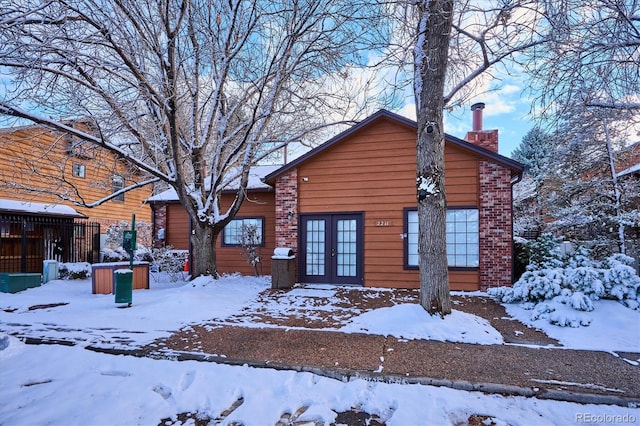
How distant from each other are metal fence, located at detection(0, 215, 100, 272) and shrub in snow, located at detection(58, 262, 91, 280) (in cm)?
233

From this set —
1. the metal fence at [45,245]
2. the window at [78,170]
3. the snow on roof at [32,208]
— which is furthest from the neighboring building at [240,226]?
the window at [78,170]

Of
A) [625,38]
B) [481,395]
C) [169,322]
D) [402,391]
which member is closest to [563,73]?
[625,38]

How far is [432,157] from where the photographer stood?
5.93 metres

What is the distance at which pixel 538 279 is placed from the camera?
6957 mm

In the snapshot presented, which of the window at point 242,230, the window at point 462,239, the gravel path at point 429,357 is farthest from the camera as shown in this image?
the window at point 242,230

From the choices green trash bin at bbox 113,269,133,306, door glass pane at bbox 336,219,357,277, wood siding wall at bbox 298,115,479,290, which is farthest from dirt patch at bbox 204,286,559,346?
green trash bin at bbox 113,269,133,306

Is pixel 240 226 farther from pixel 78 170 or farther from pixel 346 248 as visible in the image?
pixel 78 170

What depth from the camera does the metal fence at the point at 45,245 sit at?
1330 cm

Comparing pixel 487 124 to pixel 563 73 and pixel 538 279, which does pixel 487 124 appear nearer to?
pixel 563 73

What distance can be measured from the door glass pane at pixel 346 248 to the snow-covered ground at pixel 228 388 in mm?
4214

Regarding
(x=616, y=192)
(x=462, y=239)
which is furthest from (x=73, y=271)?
(x=616, y=192)

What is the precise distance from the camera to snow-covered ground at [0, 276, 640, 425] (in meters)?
3.03

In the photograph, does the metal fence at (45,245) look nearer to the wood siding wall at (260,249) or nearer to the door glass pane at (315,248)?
the wood siding wall at (260,249)

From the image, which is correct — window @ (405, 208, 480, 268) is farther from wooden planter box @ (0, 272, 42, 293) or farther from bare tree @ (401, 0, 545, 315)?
wooden planter box @ (0, 272, 42, 293)
